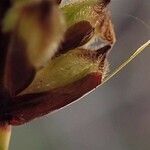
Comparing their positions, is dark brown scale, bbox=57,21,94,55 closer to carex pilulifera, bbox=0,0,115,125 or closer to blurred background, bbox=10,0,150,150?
carex pilulifera, bbox=0,0,115,125

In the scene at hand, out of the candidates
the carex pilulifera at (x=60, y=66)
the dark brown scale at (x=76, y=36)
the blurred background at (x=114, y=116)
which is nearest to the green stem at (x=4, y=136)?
the carex pilulifera at (x=60, y=66)

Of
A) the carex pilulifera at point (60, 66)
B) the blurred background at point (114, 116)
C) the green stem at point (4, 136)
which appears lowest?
the blurred background at point (114, 116)

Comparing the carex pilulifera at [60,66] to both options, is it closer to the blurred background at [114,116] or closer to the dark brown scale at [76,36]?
the dark brown scale at [76,36]

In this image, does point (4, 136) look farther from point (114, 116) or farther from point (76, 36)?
→ point (114, 116)

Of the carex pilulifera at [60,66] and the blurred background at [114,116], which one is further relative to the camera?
the blurred background at [114,116]

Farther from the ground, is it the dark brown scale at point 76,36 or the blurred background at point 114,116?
the dark brown scale at point 76,36

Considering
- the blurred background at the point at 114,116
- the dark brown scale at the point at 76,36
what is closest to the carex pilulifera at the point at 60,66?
the dark brown scale at the point at 76,36

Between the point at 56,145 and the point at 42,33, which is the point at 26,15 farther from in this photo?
the point at 56,145
